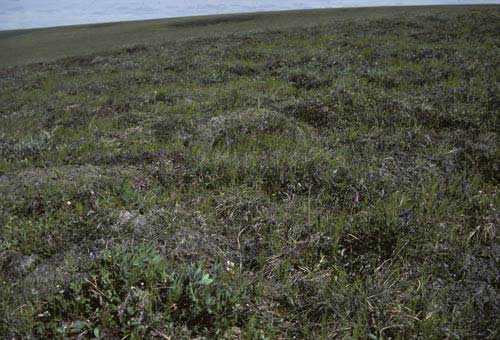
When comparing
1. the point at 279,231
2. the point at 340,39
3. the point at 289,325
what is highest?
the point at 340,39

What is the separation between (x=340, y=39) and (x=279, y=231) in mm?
16696

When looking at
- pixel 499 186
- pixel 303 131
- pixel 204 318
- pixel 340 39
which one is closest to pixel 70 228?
pixel 204 318

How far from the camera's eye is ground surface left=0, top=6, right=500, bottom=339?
11.7 feet

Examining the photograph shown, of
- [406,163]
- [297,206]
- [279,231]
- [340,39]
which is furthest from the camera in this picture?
[340,39]

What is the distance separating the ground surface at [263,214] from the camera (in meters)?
3.56

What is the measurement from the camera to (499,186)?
5578 mm

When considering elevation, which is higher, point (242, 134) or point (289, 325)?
point (242, 134)

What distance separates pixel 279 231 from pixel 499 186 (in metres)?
3.46

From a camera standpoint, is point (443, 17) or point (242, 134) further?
point (443, 17)

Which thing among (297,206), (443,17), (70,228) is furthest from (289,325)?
(443,17)

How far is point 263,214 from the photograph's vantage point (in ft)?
17.0

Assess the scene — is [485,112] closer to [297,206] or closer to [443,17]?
[297,206]

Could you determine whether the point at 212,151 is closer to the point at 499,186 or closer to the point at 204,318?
the point at 204,318

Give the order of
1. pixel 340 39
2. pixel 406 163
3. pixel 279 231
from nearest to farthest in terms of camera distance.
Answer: pixel 279 231 < pixel 406 163 < pixel 340 39
